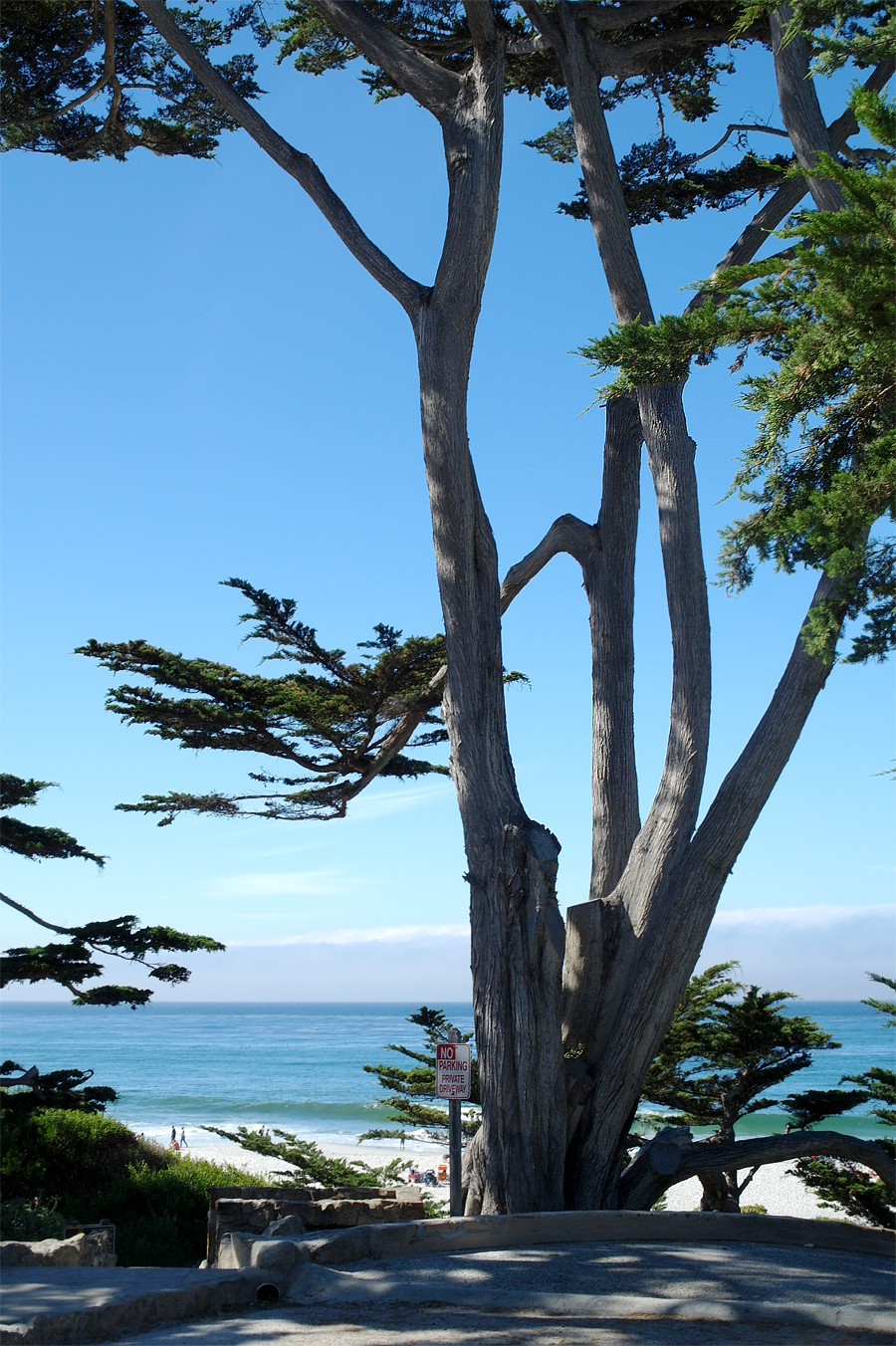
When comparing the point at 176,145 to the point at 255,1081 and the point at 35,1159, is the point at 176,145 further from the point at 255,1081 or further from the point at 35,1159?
the point at 255,1081

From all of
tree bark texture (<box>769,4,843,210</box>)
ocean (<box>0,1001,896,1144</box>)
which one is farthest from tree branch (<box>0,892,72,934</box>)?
ocean (<box>0,1001,896,1144</box>)

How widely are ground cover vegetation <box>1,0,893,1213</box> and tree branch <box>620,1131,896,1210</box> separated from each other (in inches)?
0.8

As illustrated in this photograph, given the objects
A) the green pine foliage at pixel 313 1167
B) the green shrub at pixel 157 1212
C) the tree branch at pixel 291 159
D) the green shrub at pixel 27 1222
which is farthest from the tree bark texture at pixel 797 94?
the green pine foliage at pixel 313 1167

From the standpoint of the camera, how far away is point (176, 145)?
31.3 ft

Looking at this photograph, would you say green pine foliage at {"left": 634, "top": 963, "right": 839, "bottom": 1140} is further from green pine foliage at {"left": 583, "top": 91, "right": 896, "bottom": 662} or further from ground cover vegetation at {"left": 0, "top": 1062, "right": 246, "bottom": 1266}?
green pine foliage at {"left": 583, "top": 91, "right": 896, "bottom": 662}

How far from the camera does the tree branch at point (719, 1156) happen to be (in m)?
7.33

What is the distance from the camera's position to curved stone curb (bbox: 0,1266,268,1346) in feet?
10.8

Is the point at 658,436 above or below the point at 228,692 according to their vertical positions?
above

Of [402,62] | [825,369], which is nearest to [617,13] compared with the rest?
[402,62]

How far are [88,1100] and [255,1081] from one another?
3946cm

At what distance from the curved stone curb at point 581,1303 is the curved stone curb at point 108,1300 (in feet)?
0.82

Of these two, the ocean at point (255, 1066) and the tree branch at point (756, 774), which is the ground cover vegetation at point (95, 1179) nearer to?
the tree branch at point (756, 774)

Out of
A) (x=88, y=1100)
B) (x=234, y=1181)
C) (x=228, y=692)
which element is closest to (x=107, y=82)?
(x=228, y=692)

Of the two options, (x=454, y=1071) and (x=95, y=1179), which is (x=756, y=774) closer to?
(x=454, y=1071)
